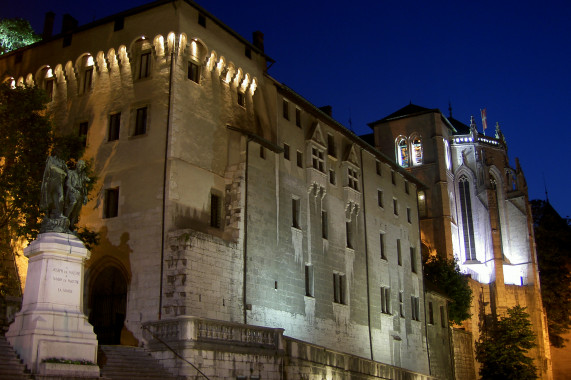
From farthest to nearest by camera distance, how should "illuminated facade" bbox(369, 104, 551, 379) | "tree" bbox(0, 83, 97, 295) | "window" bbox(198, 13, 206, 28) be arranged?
1. "illuminated facade" bbox(369, 104, 551, 379)
2. "window" bbox(198, 13, 206, 28)
3. "tree" bbox(0, 83, 97, 295)

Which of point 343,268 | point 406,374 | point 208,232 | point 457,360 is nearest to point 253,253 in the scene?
point 208,232

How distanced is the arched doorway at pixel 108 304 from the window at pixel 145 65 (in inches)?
356

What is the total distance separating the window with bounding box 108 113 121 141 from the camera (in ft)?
100

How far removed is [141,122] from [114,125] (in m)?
1.55

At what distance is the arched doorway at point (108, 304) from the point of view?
28125mm

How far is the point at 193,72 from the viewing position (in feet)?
102

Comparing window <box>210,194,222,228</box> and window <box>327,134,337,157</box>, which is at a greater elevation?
window <box>327,134,337,157</box>

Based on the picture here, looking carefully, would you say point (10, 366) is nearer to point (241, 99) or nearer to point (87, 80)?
point (87, 80)

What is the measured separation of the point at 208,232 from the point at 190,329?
908 cm

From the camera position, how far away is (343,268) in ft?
126

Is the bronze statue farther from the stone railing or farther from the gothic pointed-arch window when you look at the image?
the gothic pointed-arch window

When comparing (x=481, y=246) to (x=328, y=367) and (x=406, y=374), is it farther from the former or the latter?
(x=328, y=367)

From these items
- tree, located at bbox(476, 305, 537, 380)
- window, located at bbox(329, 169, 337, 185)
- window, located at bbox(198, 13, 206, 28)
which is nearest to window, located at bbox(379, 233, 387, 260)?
window, located at bbox(329, 169, 337, 185)

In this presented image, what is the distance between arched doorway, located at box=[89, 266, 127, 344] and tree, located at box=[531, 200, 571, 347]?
57696 mm
